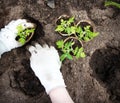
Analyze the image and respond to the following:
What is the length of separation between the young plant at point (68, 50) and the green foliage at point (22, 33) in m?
0.32

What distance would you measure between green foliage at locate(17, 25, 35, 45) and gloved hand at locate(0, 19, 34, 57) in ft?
0.12

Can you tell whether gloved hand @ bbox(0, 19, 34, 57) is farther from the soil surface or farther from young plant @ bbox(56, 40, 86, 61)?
young plant @ bbox(56, 40, 86, 61)

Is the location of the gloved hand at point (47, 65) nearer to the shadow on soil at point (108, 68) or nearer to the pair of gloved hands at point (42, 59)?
the pair of gloved hands at point (42, 59)

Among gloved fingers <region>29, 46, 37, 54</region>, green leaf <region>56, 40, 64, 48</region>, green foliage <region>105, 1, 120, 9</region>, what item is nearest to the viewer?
gloved fingers <region>29, 46, 37, 54</region>

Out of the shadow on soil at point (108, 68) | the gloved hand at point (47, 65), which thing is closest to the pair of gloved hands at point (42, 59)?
the gloved hand at point (47, 65)

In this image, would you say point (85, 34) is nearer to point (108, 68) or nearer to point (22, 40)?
point (108, 68)

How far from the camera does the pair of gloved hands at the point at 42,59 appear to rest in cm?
266

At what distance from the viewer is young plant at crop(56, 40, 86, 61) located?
291 cm

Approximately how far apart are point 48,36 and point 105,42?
623mm

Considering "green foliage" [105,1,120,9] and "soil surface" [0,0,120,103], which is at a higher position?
"green foliage" [105,1,120,9]

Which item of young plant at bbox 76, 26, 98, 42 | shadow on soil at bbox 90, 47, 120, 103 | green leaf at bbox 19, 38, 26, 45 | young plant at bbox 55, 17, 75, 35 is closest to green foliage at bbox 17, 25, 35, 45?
green leaf at bbox 19, 38, 26, 45

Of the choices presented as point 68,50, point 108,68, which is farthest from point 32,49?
point 108,68

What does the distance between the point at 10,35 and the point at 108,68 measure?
1084 millimetres

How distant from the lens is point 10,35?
290 cm
